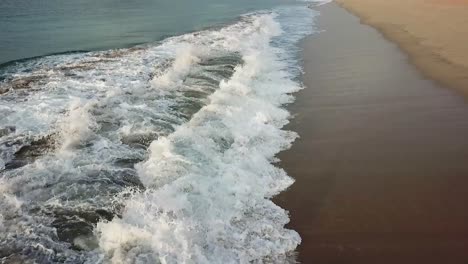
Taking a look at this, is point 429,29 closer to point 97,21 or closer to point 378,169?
point 378,169

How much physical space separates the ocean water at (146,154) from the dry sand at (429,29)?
4.16m

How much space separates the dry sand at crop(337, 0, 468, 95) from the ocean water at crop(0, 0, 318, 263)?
4161 millimetres

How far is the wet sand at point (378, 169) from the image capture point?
5711mm

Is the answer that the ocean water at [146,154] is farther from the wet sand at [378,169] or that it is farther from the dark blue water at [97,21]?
the dark blue water at [97,21]

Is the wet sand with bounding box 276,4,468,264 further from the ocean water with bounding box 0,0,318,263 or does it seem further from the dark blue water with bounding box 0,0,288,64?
the dark blue water with bounding box 0,0,288,64

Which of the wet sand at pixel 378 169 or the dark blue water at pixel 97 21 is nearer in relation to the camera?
the wet sand at pixel 378 169

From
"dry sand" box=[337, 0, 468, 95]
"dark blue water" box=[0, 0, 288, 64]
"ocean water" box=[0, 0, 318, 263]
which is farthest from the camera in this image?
"dark blue water" box=[0, 0, 288, 64]

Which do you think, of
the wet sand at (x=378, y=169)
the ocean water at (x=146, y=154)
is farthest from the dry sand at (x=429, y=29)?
the ocean water at (x=146, y=154)

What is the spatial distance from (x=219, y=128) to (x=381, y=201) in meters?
3.89

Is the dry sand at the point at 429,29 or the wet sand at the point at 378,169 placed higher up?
the dry sand at the point at 429,29

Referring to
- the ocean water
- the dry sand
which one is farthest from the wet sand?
the dry sand

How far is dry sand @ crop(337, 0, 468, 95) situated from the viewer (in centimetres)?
1320

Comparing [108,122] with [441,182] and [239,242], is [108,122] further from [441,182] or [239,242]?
[441,182]

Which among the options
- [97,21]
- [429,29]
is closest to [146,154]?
[429,29]
